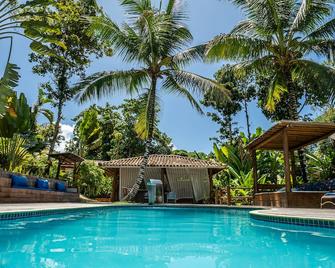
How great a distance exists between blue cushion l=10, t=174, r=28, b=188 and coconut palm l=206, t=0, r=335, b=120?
845 cm

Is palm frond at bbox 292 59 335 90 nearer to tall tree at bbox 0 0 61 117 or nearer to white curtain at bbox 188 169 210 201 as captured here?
white curtain at bbox 188 169 210 201

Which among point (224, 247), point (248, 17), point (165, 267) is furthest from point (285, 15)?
point (165, 267)

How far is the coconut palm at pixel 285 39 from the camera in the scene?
41.5 ft

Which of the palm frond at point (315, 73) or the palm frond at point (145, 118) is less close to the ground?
the palm frond at point (315, 73)

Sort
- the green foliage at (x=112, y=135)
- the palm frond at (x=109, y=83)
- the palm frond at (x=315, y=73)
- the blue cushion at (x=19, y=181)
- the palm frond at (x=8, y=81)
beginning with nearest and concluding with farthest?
the palm frond at (x=8, y=81) < the blue cushion at (x=19, y=181) < the palm frond at (x=315, y=73) < the palm frond at (x=109, y=83) < the green foliage at (x=112, y=135)

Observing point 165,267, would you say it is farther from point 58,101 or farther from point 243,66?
point 58,101

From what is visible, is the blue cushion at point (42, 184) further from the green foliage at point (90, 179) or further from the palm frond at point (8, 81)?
the green foliage at point (90, 179)

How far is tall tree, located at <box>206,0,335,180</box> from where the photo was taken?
41.5 ft

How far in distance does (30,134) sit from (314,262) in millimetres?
13720

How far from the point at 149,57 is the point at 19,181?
7.47 meters

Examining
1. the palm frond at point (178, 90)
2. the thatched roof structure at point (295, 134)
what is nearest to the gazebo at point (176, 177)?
the palm frond at point (178, 90)

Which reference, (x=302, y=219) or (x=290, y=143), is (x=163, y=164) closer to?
(x=290, y=143)

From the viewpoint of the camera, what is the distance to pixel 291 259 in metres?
3.46

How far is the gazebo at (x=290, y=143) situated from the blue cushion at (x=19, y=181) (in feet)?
28.3
